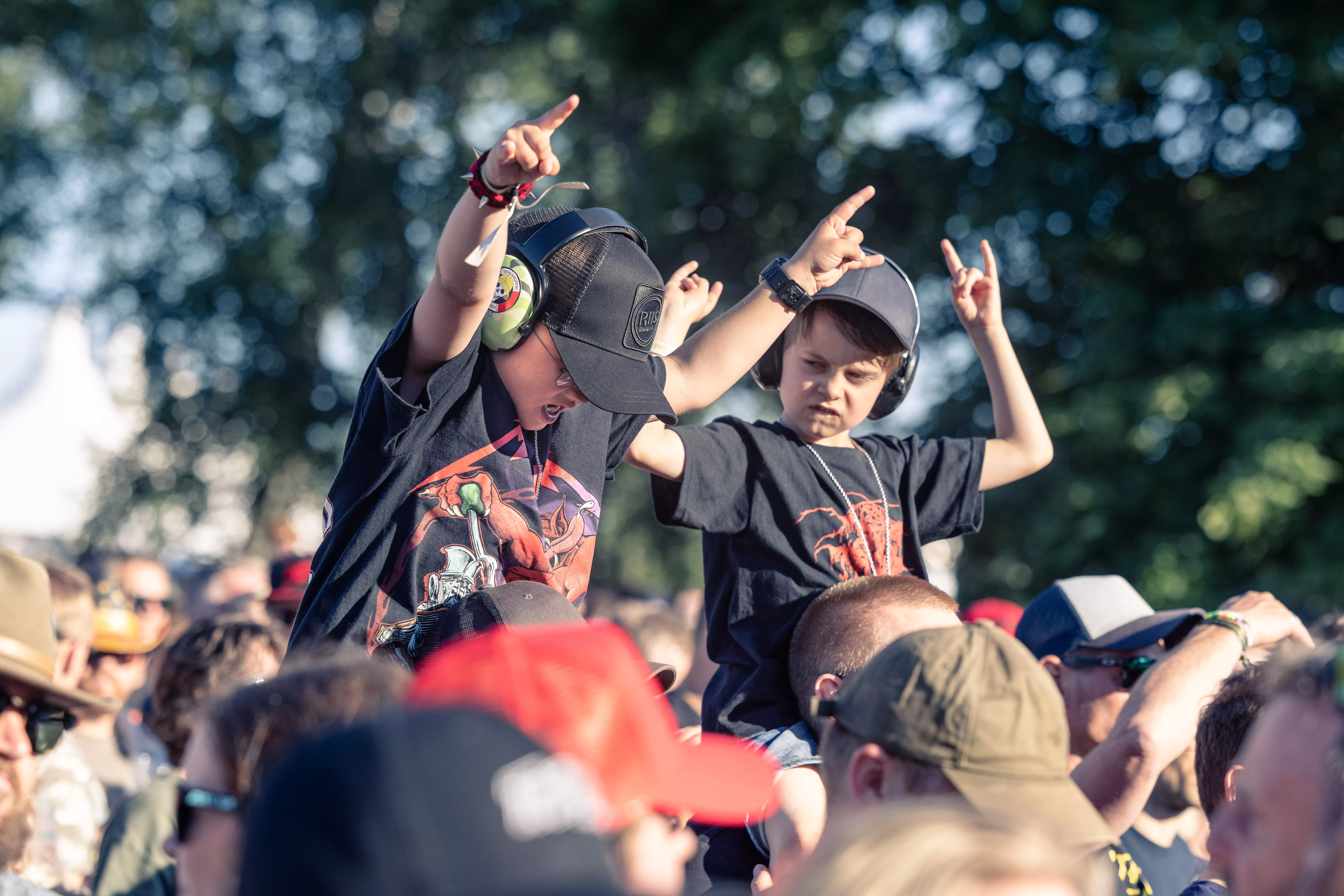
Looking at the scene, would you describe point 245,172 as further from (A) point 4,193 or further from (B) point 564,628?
(B) point 564,628

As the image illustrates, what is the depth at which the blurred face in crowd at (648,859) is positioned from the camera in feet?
4.30

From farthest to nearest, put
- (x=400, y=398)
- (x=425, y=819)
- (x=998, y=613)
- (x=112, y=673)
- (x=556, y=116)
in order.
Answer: (x=998, y=613) → (x=112, y=673) → (x=400, y=398) → (x=556, y=116) → (x=425, y=819)

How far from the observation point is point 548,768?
116 centimetres

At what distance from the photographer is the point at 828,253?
118 inches

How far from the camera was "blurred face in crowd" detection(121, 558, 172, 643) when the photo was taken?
6594 mm

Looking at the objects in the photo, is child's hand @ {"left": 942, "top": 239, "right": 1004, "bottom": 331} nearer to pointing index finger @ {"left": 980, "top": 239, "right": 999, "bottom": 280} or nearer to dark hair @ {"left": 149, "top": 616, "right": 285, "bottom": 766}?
pointing index finger @ {"left": 980, "top": 239, "right": 999, "bottom": 280}

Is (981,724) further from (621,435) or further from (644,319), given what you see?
(621,435)

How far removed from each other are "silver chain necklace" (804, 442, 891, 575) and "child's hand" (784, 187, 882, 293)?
1.69 feet

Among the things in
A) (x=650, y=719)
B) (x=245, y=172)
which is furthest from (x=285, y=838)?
(x=245, y=172)

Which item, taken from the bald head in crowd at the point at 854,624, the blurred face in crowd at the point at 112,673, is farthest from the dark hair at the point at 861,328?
the blurred face in crowd at the point at 112,673

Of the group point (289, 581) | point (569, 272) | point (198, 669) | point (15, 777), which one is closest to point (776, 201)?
point (289, 581)

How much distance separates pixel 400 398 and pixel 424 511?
0.26 metres

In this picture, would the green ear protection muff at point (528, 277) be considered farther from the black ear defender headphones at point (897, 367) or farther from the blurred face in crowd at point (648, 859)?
the blurred face in crowd at point (648, 859)

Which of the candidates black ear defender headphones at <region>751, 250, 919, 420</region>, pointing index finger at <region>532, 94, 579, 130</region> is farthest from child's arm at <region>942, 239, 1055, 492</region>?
pointing index finger at <region>532, 94, 579, 130</region>
